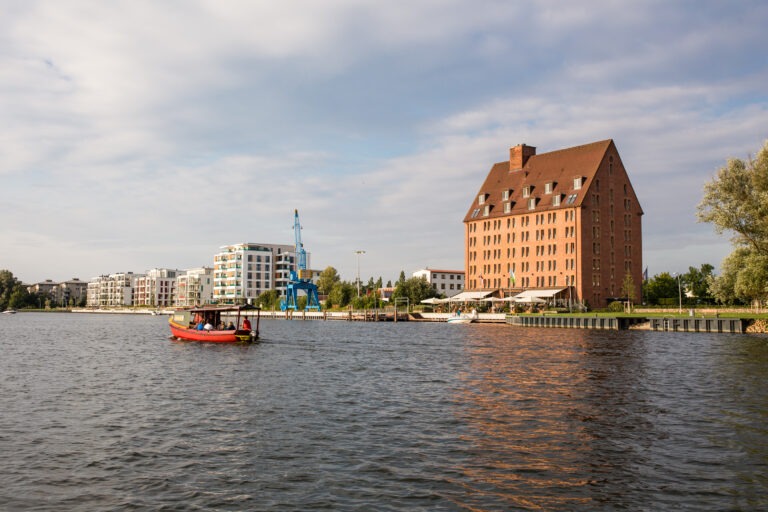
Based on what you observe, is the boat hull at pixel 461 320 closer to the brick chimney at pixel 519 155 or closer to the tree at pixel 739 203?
the brick chimney at pixel 519 155

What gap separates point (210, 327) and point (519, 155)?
3834 inches

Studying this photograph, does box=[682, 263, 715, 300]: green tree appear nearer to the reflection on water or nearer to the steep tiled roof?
the steep tiled roof

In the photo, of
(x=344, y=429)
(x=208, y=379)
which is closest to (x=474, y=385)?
(x=344, y=429)

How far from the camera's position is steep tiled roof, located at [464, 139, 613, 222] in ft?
430

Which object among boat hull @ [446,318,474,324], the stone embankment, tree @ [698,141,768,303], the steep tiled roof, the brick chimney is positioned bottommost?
boat hull @ [446,318,474,324]

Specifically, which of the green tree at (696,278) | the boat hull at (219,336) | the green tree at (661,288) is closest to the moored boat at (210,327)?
the boat hull at (219,336)

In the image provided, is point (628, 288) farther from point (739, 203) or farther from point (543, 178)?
point (739, 203)

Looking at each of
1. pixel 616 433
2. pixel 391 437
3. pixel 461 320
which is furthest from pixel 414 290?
pixel 391 437

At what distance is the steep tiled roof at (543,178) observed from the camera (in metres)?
131

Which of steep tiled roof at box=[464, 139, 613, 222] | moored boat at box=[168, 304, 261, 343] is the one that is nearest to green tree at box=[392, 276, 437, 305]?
steep tiled roof at box=[464, 139, 613, 222]

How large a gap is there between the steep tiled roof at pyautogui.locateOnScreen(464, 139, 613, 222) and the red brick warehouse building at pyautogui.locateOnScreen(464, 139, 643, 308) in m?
0.22

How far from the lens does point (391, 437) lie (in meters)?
22.5

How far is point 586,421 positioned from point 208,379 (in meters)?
23.9

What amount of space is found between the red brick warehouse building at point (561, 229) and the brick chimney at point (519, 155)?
232mm
